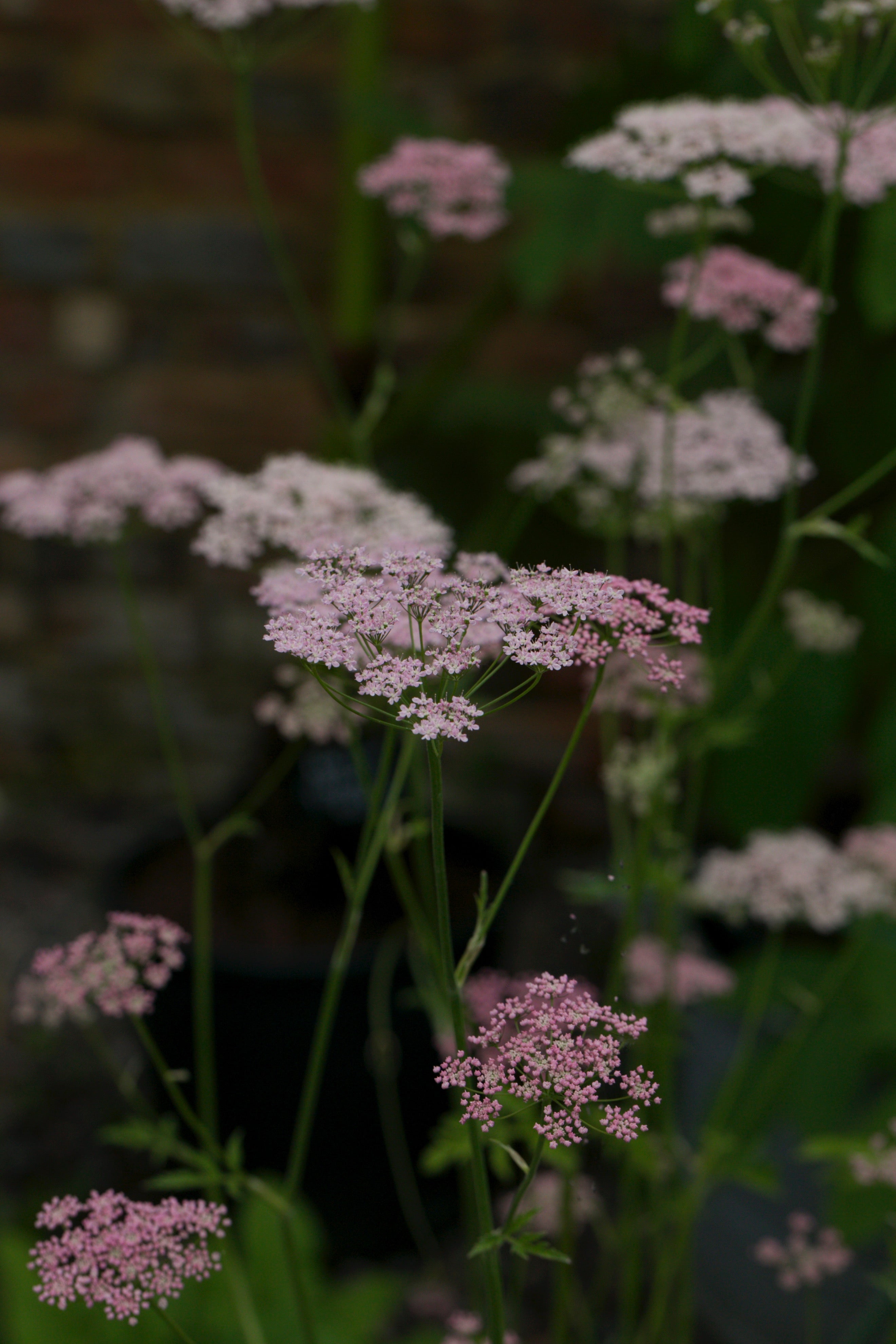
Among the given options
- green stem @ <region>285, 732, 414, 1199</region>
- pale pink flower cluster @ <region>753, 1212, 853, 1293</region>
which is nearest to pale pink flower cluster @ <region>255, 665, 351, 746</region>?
green stem @ <region>285, 732, 414, 1199</region>

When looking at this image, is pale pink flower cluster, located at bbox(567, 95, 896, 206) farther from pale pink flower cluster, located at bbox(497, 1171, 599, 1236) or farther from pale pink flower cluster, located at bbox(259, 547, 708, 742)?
pale pink flower cluster, located at bbox(497, 1171, 599, 1236)

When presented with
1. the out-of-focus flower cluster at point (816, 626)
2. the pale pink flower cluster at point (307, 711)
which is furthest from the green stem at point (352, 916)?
the out-of-focus flower cluster at point (816, 626)

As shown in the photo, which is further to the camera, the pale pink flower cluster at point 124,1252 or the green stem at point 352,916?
the green stem at point 352,916

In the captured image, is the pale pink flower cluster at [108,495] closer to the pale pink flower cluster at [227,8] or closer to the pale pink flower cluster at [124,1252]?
the pale pink flower cluster at [227,8]

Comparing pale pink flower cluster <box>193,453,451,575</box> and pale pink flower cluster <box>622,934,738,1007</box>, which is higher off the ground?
pale pink flower cluster <box>193,453,451,575</box>

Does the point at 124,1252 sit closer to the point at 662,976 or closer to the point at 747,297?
the point at 662,976
